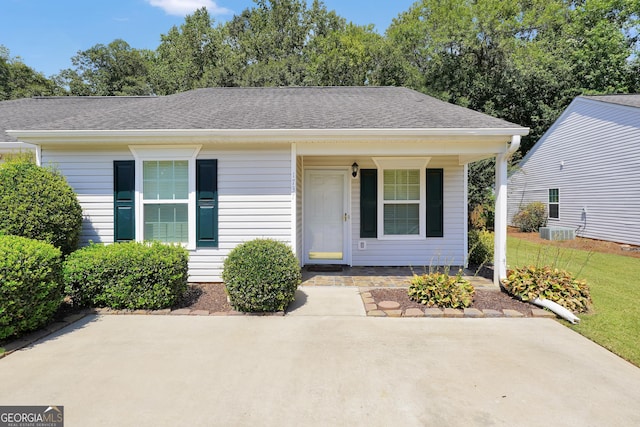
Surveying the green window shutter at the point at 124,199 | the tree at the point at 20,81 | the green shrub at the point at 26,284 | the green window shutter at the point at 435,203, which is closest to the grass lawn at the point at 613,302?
the green window shutter at the point at 435,203

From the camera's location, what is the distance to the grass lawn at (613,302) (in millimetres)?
3645

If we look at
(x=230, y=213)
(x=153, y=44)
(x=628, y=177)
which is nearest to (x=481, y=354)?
(x=230, y=213)

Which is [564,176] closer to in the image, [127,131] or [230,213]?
[230,213]

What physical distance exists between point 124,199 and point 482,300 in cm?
596

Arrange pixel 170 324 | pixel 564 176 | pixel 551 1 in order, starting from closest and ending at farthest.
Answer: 1. pixel 170 324
2. pixel 564 176
3. pixel 551 1

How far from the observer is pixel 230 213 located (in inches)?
223

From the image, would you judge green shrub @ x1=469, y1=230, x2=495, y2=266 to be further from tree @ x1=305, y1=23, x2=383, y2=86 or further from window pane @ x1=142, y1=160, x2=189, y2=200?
tree @ x1=305, y1=23, x2=383, y2=86

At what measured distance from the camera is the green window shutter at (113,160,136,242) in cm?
560

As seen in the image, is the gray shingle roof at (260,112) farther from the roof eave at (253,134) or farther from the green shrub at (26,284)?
the green shrub at (26,284)

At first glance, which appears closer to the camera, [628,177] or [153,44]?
[628,177]

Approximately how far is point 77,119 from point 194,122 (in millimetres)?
2145

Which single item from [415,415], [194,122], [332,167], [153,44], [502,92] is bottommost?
[415,415]

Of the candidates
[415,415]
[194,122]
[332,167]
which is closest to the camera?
[415,415]

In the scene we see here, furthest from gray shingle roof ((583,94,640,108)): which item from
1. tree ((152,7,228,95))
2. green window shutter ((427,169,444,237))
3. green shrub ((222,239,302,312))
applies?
tree ((152,7,228,95))
